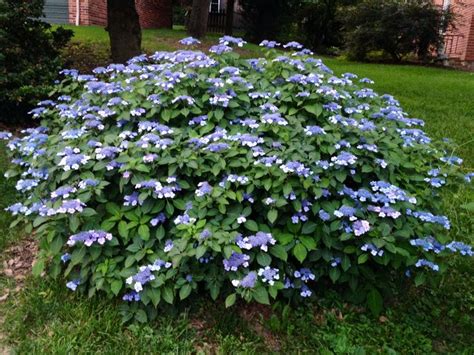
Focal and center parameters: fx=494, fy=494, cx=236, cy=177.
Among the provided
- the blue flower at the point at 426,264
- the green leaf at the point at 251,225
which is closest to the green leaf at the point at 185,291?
the green leaf at the point at 251,225

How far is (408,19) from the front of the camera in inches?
591

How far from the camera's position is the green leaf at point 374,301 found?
2.84 metres

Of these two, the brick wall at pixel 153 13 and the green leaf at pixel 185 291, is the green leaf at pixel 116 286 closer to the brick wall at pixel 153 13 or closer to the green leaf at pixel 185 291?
the green leaf at pixel 185 291

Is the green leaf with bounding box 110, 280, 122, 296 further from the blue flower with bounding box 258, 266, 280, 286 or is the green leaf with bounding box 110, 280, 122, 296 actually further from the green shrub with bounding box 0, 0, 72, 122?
the green shrub with bounding box 0, 0, 72, 122

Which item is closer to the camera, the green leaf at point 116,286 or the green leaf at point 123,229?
the green leaf at point 116,286

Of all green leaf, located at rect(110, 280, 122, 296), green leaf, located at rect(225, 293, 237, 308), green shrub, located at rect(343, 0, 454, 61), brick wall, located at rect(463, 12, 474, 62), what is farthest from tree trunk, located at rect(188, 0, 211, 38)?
green leaf, located at rect(225, 293, 237, 308)

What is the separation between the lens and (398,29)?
49.4 ft

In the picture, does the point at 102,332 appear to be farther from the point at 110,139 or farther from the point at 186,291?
the point at 110,139

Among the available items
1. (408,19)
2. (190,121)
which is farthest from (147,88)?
(408,19)

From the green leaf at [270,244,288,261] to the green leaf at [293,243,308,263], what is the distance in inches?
2.2

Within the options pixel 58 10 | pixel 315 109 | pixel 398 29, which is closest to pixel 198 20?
pixel 398 29

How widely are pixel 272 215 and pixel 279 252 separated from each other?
202 millimetres

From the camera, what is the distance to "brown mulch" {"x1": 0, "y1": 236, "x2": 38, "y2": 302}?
3085mm

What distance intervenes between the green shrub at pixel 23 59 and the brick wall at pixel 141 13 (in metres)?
13.4
